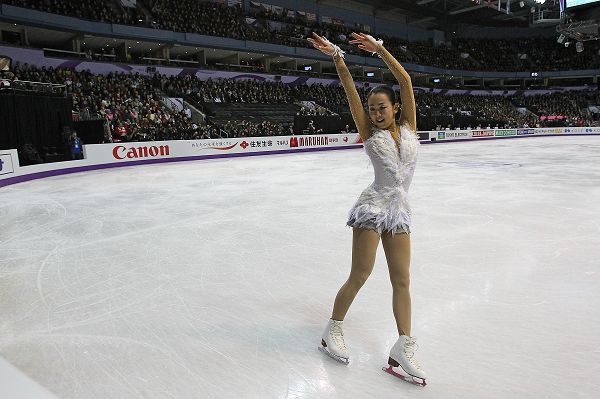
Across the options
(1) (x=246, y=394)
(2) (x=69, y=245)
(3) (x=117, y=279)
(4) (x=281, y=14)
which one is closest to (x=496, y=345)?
(1) (x=246, y=394)

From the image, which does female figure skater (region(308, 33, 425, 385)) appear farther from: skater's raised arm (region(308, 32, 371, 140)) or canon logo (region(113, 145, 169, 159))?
canon logo (region(113, 145, 169, 159))

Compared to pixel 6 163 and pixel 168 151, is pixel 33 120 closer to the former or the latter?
pixel 6 163

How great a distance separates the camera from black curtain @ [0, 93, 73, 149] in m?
11.9

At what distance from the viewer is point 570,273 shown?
12.7 ft

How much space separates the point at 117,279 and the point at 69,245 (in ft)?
5.19

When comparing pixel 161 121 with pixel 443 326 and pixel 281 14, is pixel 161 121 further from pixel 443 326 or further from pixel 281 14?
pixel 281 14

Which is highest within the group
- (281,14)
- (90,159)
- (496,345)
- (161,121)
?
(281,14)

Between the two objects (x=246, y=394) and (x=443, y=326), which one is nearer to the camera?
(x=246, y=394)

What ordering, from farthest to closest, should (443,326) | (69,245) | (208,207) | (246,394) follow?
(208,207) < (69,245) < (443,326) < (246,394)

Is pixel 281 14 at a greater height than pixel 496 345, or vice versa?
pixel 281 14

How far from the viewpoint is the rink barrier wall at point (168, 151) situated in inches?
455

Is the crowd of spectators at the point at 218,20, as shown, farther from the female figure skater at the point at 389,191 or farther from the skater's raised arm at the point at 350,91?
the female figure skater at the point at 389,191

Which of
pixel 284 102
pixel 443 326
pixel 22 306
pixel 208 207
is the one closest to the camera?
pixel 443 326

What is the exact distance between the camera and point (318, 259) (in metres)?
4.45
